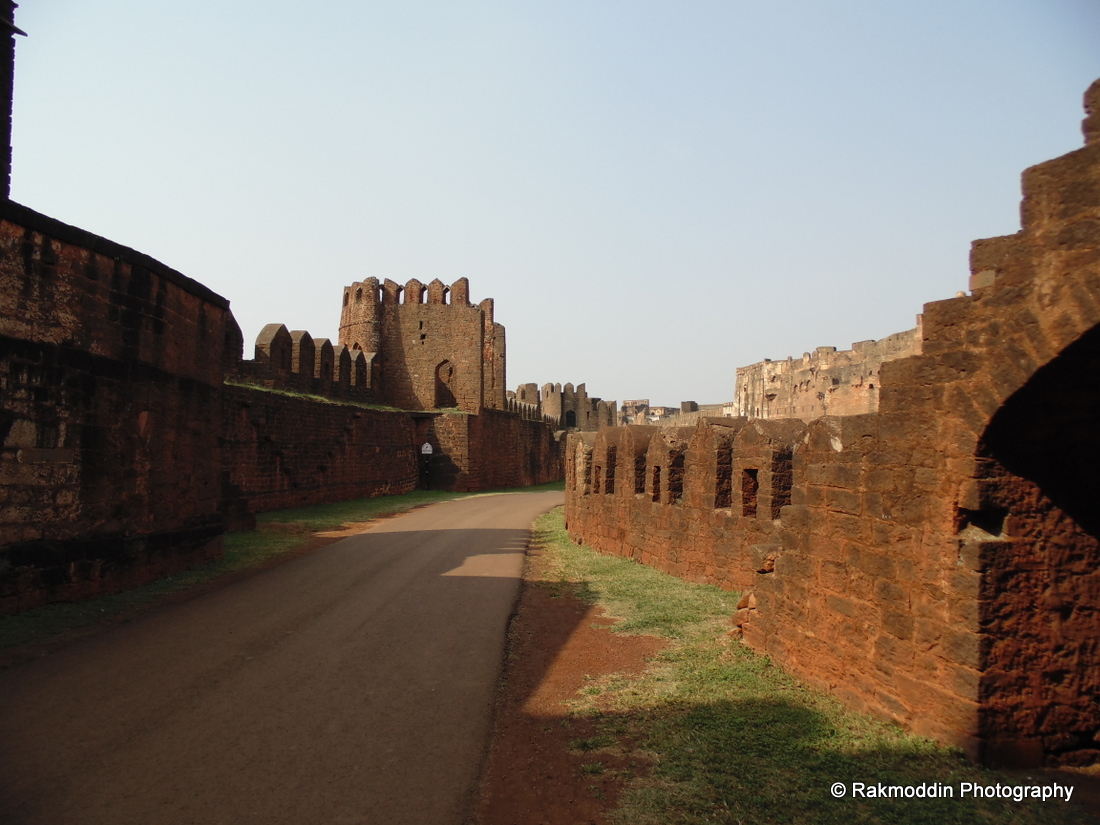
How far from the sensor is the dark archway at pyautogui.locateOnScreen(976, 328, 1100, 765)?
3900 millimetres

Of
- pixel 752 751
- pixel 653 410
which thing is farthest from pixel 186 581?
pixel 653 410

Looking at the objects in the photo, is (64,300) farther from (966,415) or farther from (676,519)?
(966,415)

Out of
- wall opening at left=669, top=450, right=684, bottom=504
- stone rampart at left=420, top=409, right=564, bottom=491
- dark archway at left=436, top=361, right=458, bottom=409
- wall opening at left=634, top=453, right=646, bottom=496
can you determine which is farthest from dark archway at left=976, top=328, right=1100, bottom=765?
dark archway at left=436, top=361, right=458, bottom=409

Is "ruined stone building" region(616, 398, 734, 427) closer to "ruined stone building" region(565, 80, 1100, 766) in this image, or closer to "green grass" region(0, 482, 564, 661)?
"green grass" region(0, 482, 564, 661)

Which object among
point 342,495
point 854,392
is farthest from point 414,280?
point 854,392

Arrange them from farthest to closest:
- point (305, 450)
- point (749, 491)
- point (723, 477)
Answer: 1. point (305, 450)
2. point (723, 477)
3. point (749, 491)

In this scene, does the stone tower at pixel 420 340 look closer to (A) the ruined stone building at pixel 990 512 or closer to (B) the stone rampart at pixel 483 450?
(B) the stone rampart at pixel 483 450

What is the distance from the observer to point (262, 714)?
487 centimetres

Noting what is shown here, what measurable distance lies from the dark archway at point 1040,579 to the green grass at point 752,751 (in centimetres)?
36

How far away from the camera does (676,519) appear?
9992mm

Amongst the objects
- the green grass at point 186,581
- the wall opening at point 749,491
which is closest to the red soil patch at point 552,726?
the wall opening at point 749,491

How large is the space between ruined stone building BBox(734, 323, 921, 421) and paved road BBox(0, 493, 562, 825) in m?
18.1

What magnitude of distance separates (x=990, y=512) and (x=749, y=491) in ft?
15.5

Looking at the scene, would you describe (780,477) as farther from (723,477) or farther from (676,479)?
(676,479)
